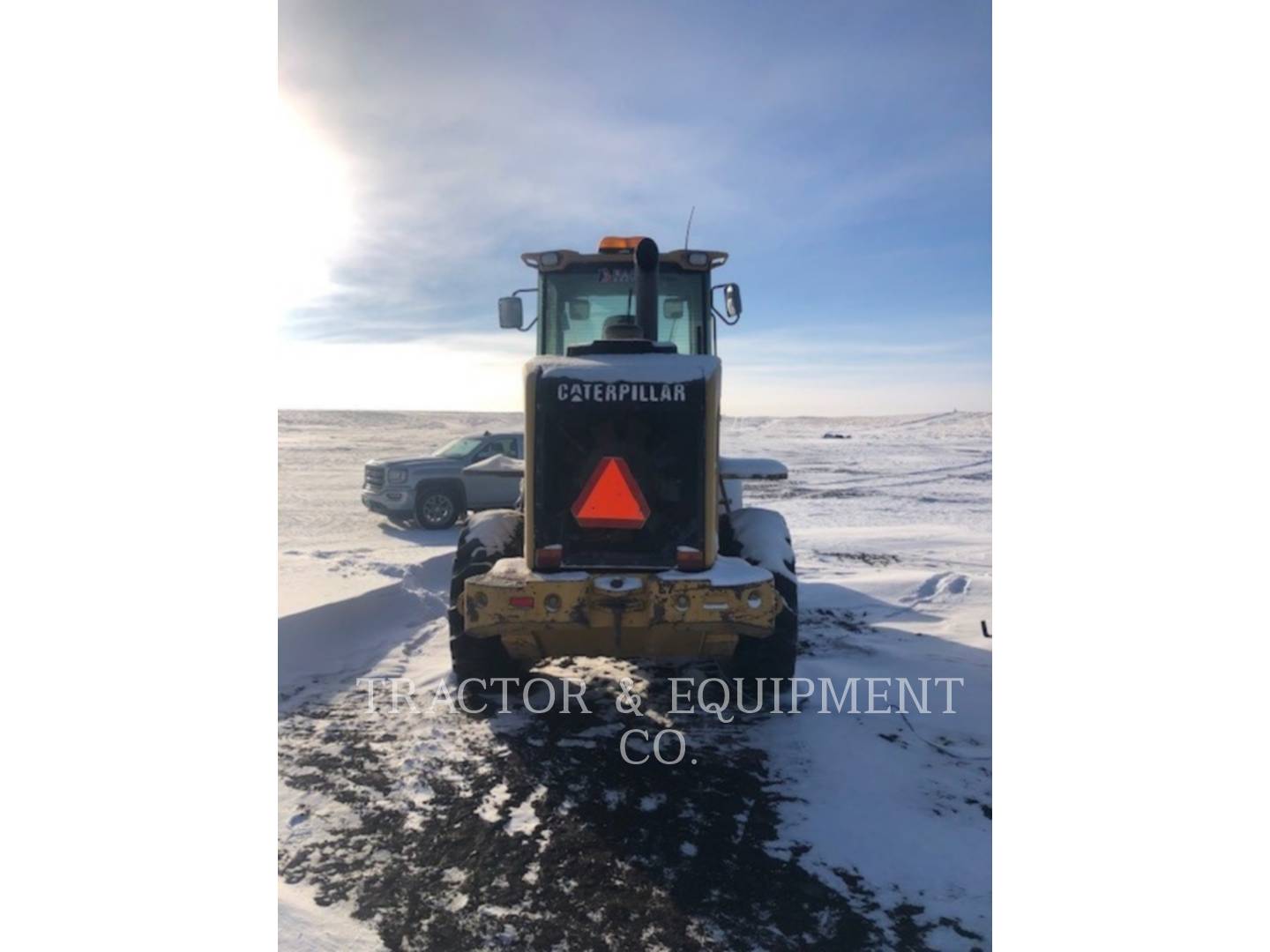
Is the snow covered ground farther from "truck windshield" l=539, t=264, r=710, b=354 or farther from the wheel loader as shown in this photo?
"truck windshield" l=539, t=264, r=710, b=354

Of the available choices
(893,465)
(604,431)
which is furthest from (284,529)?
(893,465)

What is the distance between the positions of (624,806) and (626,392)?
1.90 m

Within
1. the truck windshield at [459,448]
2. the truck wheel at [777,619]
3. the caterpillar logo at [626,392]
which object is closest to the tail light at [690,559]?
the truck wheel at [777,619]

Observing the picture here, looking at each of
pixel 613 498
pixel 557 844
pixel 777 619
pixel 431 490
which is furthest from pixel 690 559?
pixel 431 490

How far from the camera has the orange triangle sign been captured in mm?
3729

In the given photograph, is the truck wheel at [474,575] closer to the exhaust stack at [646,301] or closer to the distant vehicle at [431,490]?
the exhaust stack at [646,301]

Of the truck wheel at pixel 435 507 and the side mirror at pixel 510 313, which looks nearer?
the side mirror at pixel 510 313

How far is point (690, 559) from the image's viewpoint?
374cm

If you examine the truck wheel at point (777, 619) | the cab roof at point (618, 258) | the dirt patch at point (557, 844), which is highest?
the cab roof at point (618, 258)

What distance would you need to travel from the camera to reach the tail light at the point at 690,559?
12.3ft

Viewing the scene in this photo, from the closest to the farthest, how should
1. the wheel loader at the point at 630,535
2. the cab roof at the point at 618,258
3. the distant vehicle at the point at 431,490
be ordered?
the wheel loader at the point at 630,535
the cab roof at the point at 618,258
the distant vehicle at the point at 431,490

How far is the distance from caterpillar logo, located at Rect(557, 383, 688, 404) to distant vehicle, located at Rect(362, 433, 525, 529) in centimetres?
777

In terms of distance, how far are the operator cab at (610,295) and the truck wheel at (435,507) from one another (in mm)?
7009

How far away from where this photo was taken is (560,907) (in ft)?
8.66
